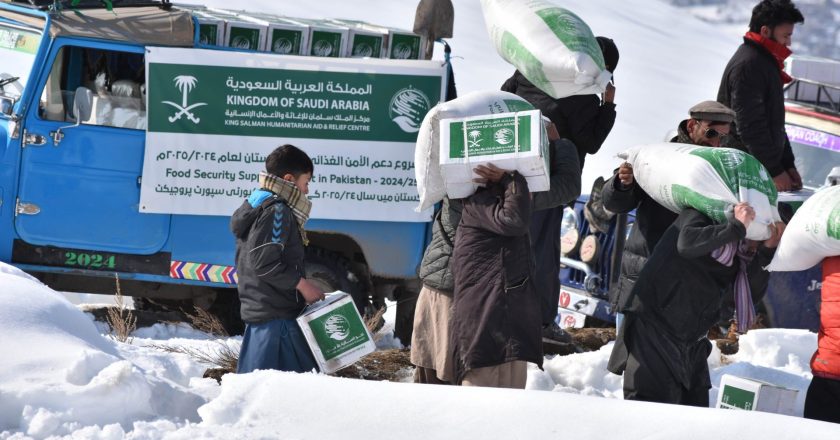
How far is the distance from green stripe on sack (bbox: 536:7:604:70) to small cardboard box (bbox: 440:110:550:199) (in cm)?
75

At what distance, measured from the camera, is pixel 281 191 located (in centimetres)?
543

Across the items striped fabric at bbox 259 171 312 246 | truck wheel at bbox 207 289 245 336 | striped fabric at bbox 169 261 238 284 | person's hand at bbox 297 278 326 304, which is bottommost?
truck wheel at bbox 207 289 245 336

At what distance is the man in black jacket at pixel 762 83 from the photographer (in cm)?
712

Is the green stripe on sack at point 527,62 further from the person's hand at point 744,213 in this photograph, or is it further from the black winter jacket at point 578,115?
the person's hand at point 744,213

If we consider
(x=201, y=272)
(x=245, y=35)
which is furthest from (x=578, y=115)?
(x=201, y=272)

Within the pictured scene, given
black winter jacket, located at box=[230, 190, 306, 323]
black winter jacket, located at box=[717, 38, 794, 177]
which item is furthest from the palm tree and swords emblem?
black winter jacket, located at box=[717, 38, 794, 177]

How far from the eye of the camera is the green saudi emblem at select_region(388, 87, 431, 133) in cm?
827

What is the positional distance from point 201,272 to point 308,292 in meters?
2.98

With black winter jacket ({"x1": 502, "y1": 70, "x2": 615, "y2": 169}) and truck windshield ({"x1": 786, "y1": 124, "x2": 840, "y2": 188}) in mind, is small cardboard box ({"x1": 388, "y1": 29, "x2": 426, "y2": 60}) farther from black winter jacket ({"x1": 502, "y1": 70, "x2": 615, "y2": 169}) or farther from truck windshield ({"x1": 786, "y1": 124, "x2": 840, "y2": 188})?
truck windshield ({"x1": 786, "y1": 124, "x2": 840, "y2": 188})

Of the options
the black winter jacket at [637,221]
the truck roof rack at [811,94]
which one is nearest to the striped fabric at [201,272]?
the black winter jacket at [637,221]

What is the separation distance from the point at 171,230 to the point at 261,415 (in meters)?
4.26

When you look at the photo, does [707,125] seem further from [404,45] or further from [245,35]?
[245,35]

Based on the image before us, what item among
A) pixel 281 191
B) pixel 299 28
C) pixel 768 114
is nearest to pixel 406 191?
pixel 299 28

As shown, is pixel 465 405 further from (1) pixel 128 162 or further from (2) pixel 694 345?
(1) pixel 128 162
